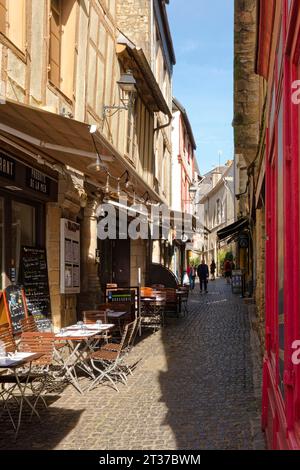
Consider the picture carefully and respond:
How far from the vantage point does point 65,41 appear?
10078 mm

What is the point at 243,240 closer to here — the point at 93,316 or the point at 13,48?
the point at 93,316

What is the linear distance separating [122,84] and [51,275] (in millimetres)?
4338

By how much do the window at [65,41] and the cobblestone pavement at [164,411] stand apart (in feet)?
16.1

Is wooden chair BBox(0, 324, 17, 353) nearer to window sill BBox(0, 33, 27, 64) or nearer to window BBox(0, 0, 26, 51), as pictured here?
window sill BBox(0, 33, 27, 64)

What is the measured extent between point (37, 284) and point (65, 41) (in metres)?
4.38

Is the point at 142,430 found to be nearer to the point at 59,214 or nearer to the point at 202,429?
the point at 202,429

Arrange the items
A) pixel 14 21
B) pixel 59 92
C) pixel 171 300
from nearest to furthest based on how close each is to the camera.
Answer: pixel 14 21
pixel 59 92
pixel 171 300

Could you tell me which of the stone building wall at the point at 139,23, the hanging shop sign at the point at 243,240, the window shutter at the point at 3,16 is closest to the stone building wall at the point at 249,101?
the window shutter at the point at 3,16

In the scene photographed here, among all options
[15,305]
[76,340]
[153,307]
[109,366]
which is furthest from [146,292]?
[76,340]

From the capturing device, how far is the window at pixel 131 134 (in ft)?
50.6

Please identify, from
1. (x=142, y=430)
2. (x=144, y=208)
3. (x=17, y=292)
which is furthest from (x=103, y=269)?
(x=142, y=430)

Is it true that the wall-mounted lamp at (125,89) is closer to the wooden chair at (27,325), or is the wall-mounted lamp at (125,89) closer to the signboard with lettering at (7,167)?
the signboard with lettering at (7,167)

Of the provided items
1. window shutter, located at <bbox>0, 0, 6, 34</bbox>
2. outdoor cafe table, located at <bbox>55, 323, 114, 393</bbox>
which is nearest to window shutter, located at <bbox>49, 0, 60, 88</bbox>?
window shutter, located at <bbox>0, 0, 6, 34</bbox>

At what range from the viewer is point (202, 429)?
5.01 m
